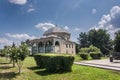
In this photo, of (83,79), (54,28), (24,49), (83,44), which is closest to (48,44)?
(54,28)

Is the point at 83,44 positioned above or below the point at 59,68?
above

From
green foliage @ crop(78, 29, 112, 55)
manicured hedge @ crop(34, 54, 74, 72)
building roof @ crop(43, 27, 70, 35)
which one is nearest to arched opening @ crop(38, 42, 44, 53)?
building roof @ crop(43, 27, 70, 35)

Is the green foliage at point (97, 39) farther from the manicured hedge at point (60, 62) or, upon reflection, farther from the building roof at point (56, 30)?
the manicured hedge at point (60, 62)

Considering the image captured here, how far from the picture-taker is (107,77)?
11.1 metres

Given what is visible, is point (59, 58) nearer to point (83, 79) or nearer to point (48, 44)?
point (83, 79)

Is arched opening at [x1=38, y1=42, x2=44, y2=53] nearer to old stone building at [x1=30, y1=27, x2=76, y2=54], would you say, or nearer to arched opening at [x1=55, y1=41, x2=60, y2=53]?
old stone building at [x1=30, y1=27, x2=76, y2=54]

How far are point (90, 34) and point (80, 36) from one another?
619cm

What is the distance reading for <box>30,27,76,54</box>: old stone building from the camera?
166 feet

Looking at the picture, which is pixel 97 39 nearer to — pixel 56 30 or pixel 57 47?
pixel 56 30

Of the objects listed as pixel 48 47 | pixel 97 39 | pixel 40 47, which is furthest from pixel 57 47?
pixel 97 39

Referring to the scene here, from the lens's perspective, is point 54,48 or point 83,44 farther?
point 83,44

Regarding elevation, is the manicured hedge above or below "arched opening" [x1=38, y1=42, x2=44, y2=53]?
below

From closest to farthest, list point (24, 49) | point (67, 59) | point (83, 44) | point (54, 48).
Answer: point (67, 59) → point (24, 49) → point (54, 48) → point (83, 44)

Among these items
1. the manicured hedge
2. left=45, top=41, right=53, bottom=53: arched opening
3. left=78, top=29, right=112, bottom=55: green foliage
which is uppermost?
left=78, top=29, right=112, bottom=55: green foliage
